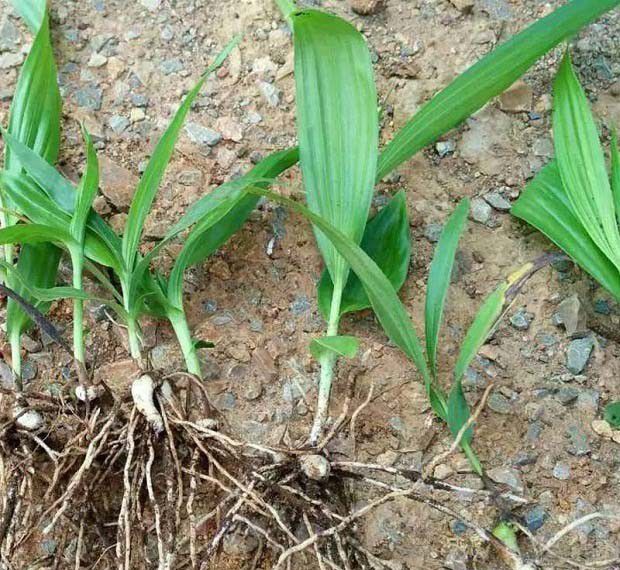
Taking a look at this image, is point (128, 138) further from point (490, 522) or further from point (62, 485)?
point (490, 522)

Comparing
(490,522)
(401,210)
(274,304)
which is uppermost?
(401,210)

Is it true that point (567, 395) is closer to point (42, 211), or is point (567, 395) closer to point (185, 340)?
point (185, 340)

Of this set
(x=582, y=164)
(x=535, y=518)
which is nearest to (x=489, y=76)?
(x=582, y=164)

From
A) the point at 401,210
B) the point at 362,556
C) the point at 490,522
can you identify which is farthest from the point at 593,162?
the point at 362,556

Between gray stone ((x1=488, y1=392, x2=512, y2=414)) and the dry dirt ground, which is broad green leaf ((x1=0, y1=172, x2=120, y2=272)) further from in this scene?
gray stone ((x1=488, y1=392, x2=512, y2=414))

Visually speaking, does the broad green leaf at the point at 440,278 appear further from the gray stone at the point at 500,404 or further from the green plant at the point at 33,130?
the green plant at the point at 33,130

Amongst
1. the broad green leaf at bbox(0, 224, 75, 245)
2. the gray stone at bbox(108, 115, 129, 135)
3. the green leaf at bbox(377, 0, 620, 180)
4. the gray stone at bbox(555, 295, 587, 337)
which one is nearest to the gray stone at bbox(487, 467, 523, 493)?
the gray stone at bbox(555, 295, 587, 337)
